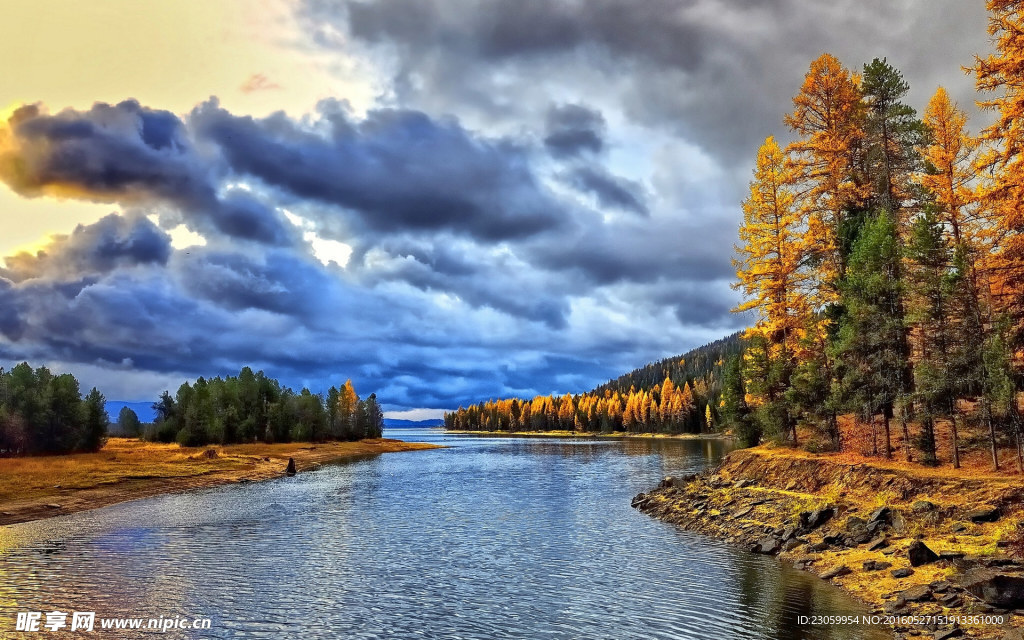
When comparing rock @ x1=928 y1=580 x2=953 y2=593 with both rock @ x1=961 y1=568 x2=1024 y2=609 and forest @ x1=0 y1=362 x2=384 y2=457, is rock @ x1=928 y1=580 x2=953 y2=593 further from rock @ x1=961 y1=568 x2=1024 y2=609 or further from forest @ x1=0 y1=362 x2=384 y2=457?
forest @ x1=0 y1=362 x2=384 y2=457

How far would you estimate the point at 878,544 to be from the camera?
93.5 feet

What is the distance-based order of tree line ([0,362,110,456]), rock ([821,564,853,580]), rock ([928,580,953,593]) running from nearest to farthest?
rock ([928,580,953,593]) < rock ([821,564,853,580]) < tree line ([0,362,110,456])

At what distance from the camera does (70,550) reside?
35375 mm

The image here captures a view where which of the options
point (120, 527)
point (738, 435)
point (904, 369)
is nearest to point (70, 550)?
point (120, 527)

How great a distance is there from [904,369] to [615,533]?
23443mm

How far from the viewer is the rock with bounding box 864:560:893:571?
2584 centimetres

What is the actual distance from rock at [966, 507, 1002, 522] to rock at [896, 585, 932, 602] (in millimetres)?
8097

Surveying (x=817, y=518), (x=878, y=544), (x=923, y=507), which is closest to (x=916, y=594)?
(x=878, y=544)

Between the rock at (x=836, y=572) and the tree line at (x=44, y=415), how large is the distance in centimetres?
12223

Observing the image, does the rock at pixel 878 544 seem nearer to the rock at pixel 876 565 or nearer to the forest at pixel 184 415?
the rock at pixel 876 565

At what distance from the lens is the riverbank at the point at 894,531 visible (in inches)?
773

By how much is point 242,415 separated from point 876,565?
156724 millimetres

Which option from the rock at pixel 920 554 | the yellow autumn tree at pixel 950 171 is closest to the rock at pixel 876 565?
the rock at pixel 920 554

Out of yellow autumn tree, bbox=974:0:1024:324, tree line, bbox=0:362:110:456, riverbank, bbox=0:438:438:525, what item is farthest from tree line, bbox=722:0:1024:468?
tree line, bbox=0:362:110:456
